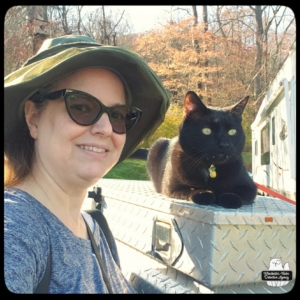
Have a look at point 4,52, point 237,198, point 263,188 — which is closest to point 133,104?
point 4,52

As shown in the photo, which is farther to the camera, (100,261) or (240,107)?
(240,107)

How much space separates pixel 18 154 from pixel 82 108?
9.1 inches

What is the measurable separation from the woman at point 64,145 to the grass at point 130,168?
20 cm

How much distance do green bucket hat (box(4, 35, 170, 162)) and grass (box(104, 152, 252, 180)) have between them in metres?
0.17

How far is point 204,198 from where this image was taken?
104 cm

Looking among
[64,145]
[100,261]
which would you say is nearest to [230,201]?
[100,261]

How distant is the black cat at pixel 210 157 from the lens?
1139 millimetres

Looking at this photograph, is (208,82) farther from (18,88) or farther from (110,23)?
(18,88)

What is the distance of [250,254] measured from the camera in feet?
2.52

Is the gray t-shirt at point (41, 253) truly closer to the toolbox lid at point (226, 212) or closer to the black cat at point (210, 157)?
the toolbox lid at point (226, 212)

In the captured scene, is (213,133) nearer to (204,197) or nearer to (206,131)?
(206,131)

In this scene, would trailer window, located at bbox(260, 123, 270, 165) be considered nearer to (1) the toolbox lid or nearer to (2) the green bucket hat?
(1) the toolbox lid

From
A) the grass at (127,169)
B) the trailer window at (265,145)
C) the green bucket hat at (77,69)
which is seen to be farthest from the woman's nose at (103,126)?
the trailer window at (265,145)

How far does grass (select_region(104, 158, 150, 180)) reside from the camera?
1005 millimetres
